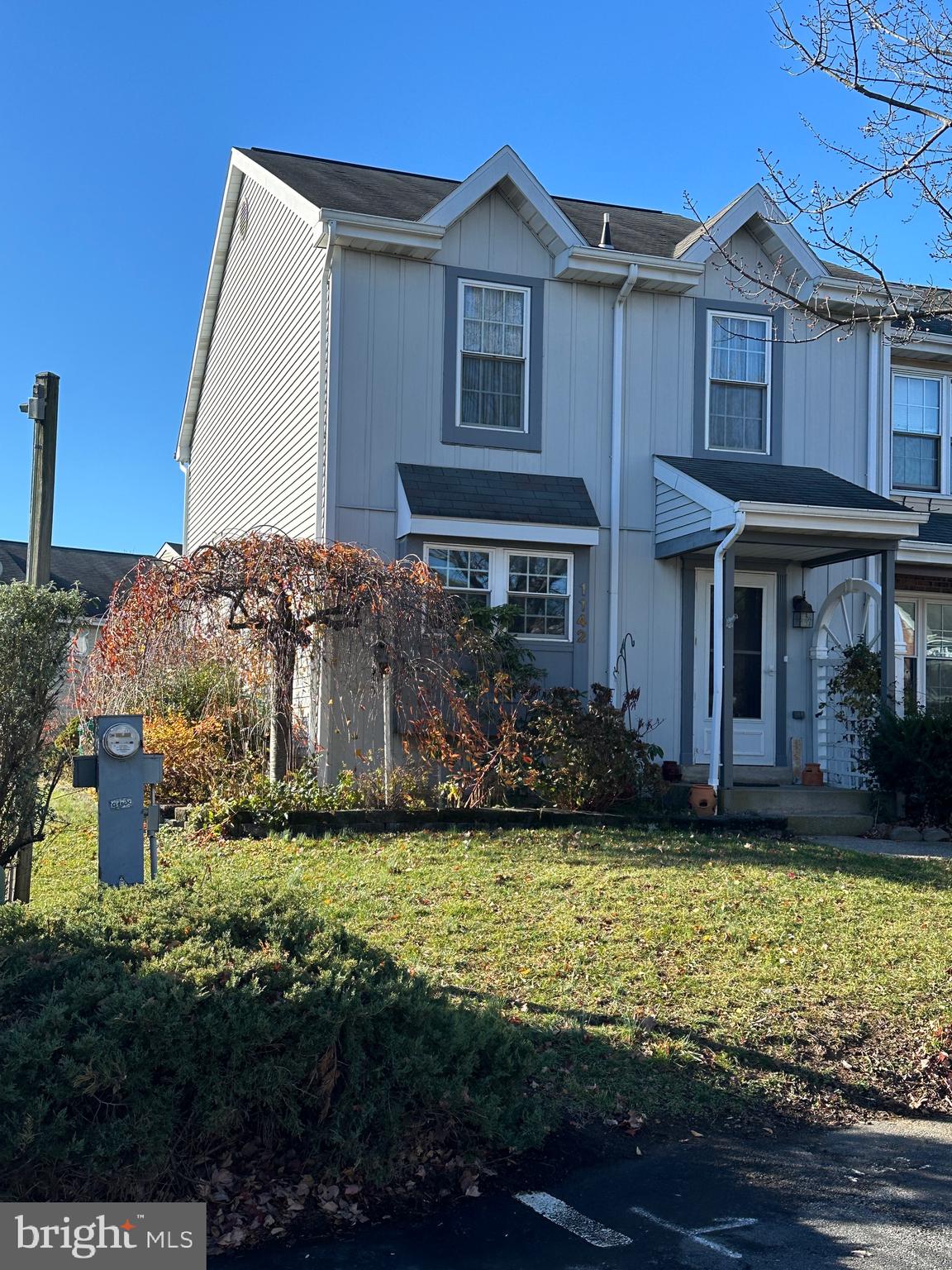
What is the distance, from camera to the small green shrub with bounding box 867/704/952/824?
1240 centimetres

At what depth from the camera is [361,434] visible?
518 inches

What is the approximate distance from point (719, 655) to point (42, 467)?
24.7ft

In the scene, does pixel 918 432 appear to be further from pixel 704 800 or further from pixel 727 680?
pixel 704 800

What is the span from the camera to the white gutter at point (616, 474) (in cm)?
1384

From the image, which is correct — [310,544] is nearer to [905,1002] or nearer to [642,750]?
[642,750]

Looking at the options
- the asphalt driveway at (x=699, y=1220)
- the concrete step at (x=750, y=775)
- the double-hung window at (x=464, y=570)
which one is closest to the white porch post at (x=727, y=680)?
the concrete step at (x=750, y=775)

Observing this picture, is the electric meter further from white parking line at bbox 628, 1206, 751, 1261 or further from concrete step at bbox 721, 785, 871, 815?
concrete step at bbox 721, 785, 871, 815

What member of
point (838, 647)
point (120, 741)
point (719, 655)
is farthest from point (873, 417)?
point (120, 741)

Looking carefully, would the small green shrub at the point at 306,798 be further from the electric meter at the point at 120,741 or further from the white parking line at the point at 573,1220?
the white parking line at the point at 573,1220

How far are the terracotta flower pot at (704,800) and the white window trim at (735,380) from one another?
4460mm

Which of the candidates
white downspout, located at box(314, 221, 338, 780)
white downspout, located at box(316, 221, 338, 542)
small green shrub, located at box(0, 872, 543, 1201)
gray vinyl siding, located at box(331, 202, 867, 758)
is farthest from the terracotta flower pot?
small green shrub, located at box(0, 872, 543, 1201)

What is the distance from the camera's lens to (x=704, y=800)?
1229 cm

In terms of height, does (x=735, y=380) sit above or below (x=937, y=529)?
above

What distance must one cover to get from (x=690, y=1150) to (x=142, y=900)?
256 centimetres
